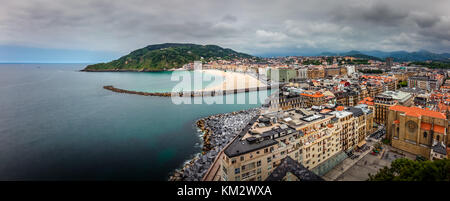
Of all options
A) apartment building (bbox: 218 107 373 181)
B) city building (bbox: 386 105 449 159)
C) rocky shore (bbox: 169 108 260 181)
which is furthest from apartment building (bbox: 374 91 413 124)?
rocky shore (bbox: 169 108 260 181)

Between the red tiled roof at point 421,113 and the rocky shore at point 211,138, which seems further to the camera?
the red tiled roof at point 421,113

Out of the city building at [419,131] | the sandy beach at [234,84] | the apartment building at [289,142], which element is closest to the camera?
the apartment building at [289,142]

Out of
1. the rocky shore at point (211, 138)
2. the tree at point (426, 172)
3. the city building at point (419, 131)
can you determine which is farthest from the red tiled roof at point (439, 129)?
the rocky shore at point (211, 138)

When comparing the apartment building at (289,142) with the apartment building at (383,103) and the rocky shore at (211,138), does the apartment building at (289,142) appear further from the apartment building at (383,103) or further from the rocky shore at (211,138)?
the apartment building at (383,103)

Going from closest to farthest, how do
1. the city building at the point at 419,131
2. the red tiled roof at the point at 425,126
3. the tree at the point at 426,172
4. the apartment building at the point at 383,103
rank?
the tree at the point at 426,172 → the city building at the point at 419,131 → the red tiled roof at the point at 425,126 → the apartment building at the point at 383,103

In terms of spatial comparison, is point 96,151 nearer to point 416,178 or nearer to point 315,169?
point 315,169

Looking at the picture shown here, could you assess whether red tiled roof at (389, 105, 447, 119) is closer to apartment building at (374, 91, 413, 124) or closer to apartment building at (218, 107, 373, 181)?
apartment building at (218, 107, 373, 181)

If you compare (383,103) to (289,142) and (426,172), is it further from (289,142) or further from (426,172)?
(289,142)
